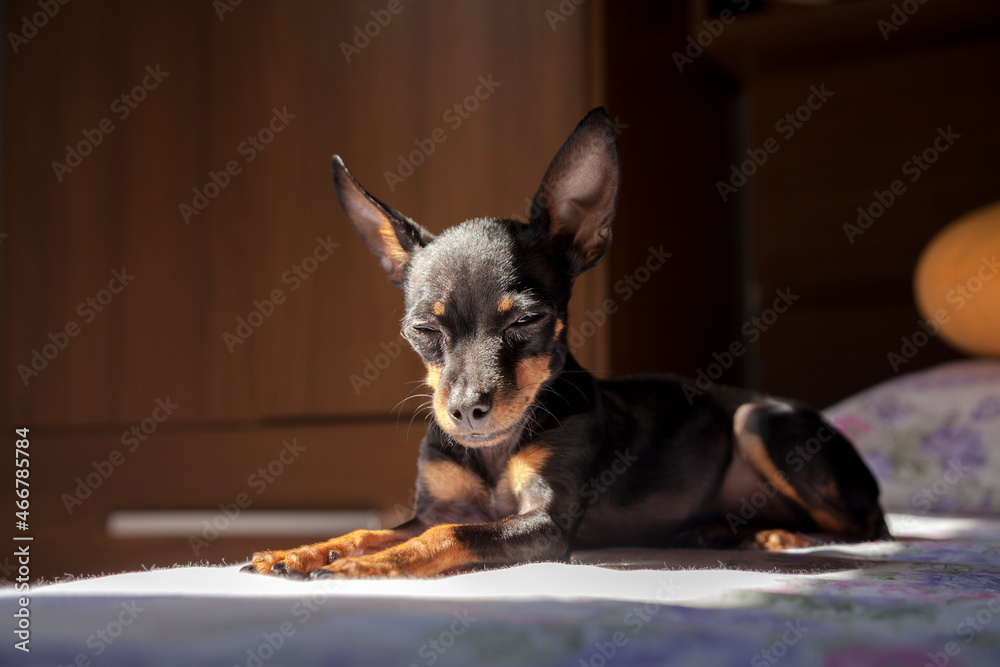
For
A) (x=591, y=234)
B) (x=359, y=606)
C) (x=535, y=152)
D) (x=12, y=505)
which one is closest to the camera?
(x=359, y=606)

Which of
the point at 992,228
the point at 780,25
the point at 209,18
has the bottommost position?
the point at 992,228

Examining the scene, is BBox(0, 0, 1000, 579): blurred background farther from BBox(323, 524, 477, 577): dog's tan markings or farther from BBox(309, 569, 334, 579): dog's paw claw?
BBox(309, 569, 334, 579): dog's paw claw

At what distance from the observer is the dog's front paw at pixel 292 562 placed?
116cm

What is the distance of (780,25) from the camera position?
3336 mm

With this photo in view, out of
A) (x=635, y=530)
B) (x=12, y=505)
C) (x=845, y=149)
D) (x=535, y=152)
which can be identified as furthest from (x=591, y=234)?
(x=12, y=505)

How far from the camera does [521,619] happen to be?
0.85 m

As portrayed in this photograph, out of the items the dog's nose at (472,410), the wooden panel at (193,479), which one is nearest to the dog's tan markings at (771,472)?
the dog's nose at (472,410)

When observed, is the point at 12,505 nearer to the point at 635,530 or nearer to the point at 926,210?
the point at 635,530

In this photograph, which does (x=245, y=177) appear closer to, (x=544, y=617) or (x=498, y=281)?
(x=498, y=281)

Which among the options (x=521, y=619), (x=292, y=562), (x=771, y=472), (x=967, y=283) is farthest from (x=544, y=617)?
(x=967, y=283)

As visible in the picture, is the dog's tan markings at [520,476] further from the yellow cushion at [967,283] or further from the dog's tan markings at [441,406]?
the yellow cushion at [967,283]

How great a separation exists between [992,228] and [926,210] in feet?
2.32

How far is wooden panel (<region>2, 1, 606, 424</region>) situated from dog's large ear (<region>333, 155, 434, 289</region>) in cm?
134

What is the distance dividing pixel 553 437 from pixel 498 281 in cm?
31
